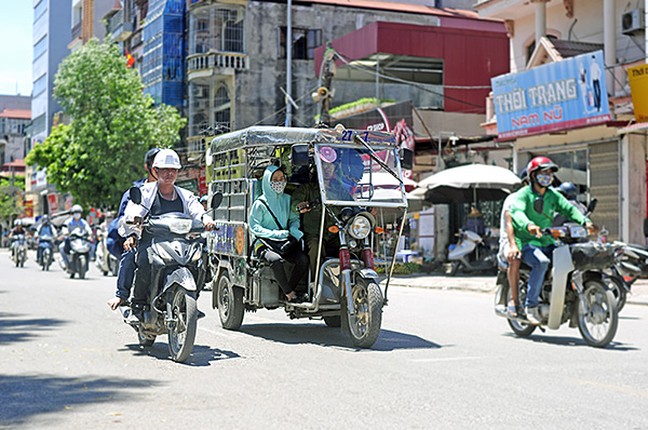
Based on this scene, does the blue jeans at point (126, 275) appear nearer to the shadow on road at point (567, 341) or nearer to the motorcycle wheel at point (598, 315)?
the shadow on road at point (567, 341)

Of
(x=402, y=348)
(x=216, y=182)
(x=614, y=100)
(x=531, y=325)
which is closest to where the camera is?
(x=402, y=348)

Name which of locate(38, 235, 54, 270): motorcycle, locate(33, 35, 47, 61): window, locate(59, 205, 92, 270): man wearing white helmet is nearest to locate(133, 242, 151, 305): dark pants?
locate(59, 205, 92, 270): man wearing white helmet

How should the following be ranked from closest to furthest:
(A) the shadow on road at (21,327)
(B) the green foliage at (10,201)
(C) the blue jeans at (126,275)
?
(C) the blue jeans at (126,275) < (A) the shadow on road at (21,327) < (B) the green foliage at (10,201)

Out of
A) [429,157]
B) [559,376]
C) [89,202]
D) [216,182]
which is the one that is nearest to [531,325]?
[559,376]

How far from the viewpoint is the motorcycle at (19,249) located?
1227 inches

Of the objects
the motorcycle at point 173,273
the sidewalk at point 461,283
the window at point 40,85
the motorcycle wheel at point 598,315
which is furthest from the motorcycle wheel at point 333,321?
the window at point 40,85

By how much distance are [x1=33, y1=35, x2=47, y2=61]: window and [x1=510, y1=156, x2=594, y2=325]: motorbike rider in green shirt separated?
80418 millimetres

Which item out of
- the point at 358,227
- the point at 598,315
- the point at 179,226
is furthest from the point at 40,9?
the point at 598,315

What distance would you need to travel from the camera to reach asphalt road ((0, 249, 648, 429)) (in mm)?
5867

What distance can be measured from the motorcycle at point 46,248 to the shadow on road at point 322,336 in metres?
18.0

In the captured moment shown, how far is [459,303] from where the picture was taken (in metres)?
15.9

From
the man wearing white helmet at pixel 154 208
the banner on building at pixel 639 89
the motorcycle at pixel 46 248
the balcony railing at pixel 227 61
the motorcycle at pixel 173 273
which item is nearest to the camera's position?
the motorcycle at pixel 173 273

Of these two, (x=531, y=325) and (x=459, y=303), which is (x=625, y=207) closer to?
(x=459, y=303)

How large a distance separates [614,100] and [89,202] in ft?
107
